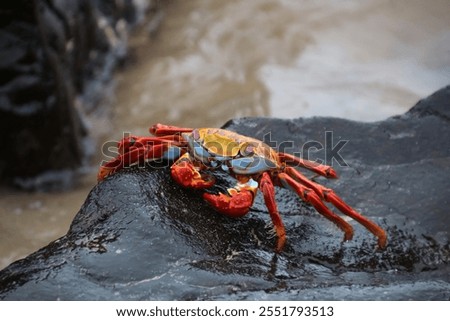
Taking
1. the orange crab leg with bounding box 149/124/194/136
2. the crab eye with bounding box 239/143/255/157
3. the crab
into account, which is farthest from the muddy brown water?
the crab eye with bounding box 239/143/255/157

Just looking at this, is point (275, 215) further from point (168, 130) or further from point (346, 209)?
point (168, 130)

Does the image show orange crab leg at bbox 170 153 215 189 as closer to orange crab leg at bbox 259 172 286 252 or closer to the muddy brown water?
orange crab leg at bbox 259 172 286 252

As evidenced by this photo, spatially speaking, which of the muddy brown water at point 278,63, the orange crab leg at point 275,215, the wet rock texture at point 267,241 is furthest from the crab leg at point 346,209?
the muddy brown water at point 278,63

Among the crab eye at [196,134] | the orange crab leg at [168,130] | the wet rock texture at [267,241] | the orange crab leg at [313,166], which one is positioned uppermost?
the orange crab leg at [168,130]

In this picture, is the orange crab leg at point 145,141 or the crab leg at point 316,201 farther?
the orange crab leg at point 145,141

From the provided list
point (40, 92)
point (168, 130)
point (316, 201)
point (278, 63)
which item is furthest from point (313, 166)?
point (278, 63)

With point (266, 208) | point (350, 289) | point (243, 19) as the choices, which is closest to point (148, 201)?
point (266, 208)

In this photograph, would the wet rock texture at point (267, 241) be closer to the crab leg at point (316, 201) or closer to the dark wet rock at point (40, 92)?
the crab leg at point (316, 201)
